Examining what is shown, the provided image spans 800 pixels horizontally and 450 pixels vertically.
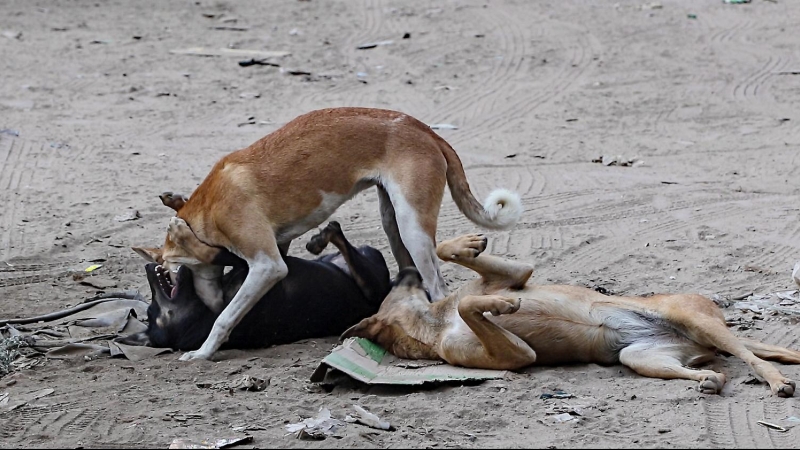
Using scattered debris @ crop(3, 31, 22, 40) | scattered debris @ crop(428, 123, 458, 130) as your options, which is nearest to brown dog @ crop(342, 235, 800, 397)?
scattered debris @ crop(428, 123, 458, 130)

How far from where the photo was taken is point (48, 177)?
8797 mm

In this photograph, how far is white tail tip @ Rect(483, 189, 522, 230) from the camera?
5.96 metres

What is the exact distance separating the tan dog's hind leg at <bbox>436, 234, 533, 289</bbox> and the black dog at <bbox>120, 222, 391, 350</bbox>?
827 mm

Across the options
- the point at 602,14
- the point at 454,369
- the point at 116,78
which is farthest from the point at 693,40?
the point at 454,369

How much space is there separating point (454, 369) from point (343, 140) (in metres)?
1.55

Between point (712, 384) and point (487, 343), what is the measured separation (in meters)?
1.05

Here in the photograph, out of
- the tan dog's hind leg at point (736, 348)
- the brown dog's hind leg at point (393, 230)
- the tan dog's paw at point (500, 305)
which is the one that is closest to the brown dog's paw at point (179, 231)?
the brown dog's hind leg at point (393, 230)

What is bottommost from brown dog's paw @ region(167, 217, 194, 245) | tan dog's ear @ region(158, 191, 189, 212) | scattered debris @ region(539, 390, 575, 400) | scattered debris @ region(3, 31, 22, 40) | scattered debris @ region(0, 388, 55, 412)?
scattered debris @ region(0, 388, 55, 412)

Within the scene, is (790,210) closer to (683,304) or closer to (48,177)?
(683,304)

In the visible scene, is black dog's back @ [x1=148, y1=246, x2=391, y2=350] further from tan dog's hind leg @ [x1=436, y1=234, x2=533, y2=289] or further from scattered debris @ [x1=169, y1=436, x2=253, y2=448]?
scattered debris @ [x1=169, y1=436, x2=253, y2=448]

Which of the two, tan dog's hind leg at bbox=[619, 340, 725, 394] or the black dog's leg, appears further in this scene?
→ the black dog's leg

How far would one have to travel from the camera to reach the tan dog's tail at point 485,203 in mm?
5973

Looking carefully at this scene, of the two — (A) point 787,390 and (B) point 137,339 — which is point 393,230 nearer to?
Result: (B) point 137,339

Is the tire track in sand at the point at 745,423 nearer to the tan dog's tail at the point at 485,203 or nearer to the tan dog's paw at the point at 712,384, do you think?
the tan dog's paw at the point at 712,384
